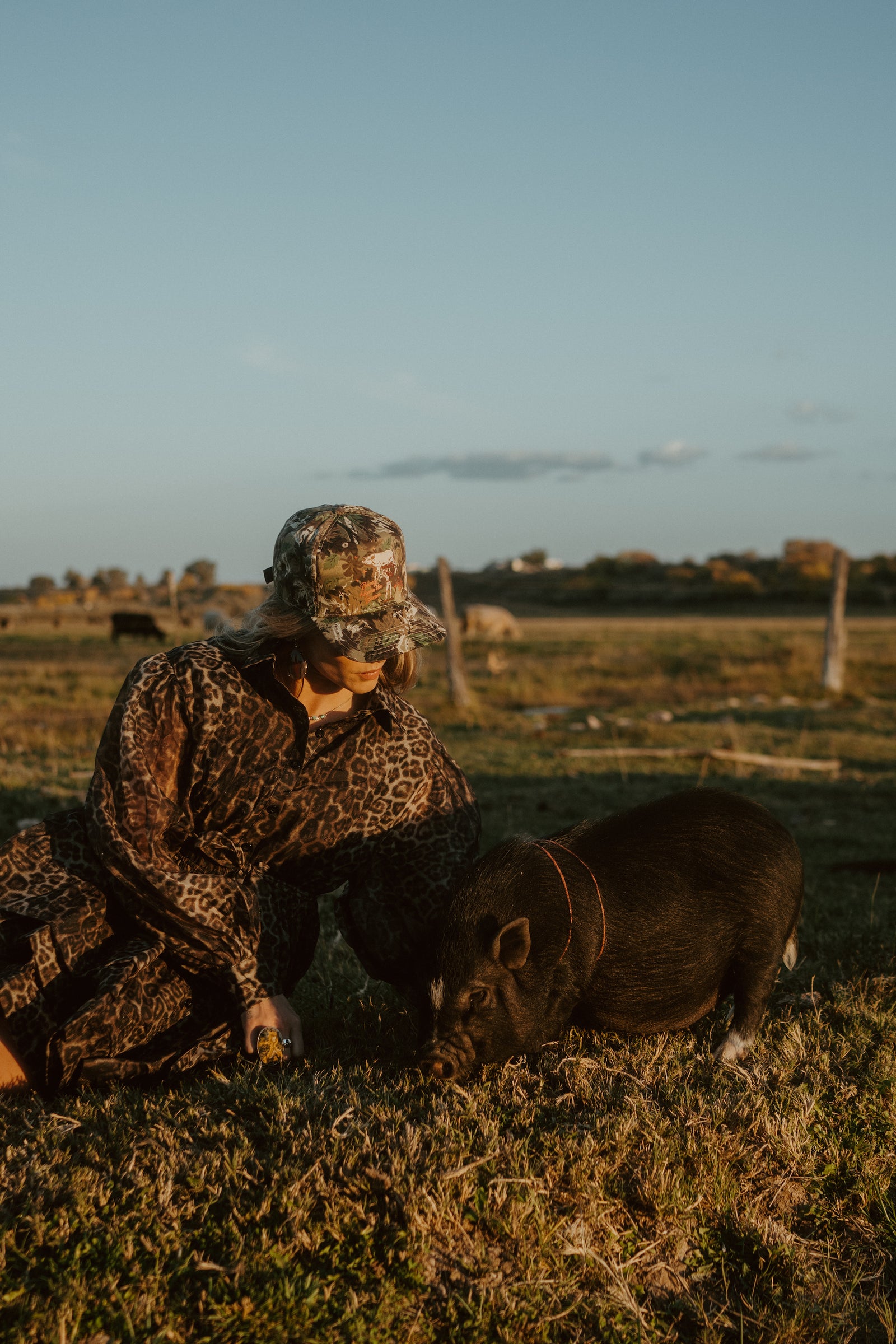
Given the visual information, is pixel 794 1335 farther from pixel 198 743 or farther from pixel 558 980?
pixel 198 743

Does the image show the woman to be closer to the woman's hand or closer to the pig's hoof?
the woman's hand

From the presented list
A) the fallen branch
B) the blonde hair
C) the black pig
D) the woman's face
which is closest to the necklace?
the woman's face

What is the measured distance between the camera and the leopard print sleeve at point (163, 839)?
332cm

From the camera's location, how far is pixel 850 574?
56906 mm

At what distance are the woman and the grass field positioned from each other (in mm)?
214

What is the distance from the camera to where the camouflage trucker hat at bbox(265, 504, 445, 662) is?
3.35 meters

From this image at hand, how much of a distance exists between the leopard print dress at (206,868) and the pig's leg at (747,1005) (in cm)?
99

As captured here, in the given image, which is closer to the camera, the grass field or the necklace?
the grass field

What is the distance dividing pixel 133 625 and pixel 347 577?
106 ft

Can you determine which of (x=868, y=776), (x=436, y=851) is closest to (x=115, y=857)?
(x=436, y=851)

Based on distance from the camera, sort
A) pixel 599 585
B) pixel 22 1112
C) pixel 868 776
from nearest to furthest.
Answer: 1. pixel 22 1112
2. pixel 868 776
3. pixel 599 585

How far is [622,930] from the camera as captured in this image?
139 inches

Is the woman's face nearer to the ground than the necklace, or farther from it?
farther from it

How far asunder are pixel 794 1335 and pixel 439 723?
530 inches
